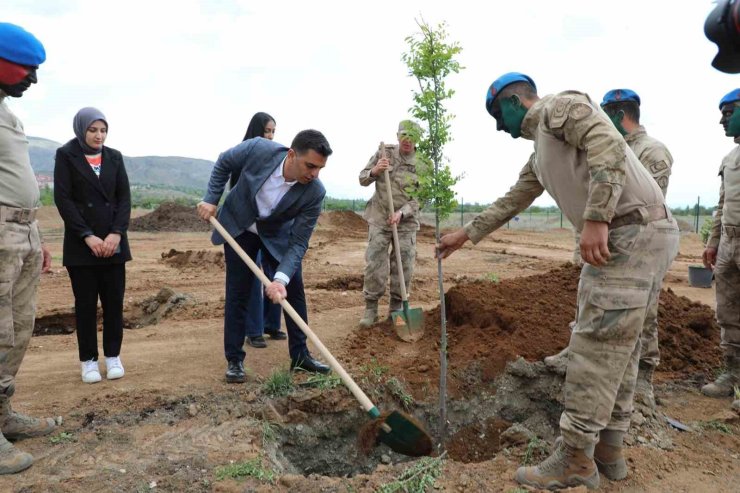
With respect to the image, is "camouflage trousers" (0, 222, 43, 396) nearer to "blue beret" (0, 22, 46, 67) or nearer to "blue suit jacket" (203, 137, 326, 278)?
"blue beret" (0, 22, 46, 67)

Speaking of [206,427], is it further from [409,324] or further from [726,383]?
[726,383]

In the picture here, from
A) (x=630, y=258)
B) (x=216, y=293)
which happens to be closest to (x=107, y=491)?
(x=630, y=258)

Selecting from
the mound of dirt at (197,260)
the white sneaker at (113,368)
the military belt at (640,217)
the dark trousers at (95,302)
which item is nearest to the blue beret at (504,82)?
the military belt at (640,217)

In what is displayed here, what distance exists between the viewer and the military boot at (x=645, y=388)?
12.9ft

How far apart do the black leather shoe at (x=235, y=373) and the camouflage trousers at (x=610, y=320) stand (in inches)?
100

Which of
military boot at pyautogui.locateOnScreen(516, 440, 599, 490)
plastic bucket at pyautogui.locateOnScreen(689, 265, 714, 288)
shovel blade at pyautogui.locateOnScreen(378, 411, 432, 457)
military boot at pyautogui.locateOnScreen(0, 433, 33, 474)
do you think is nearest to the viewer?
military boot at pyautogui.locateOnScreen(516, 440, 599, 490)

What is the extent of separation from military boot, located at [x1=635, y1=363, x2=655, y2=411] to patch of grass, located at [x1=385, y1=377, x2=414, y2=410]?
1.67 meters

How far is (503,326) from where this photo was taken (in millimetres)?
5129

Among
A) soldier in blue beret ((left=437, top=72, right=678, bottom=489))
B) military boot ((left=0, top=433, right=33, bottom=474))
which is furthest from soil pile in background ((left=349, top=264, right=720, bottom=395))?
military boot ((left=0, top=433, right=33, bottom=474))

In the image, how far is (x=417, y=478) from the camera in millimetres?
3008

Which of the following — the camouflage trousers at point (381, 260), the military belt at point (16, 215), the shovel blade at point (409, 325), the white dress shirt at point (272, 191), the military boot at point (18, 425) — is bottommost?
the military boot at point (18, 425)

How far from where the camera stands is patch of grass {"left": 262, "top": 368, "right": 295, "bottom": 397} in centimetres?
407

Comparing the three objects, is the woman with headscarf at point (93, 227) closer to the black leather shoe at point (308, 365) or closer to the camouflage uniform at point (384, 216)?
the black leather shoe at point (308, 365)

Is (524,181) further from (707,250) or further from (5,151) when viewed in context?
(5,151)
